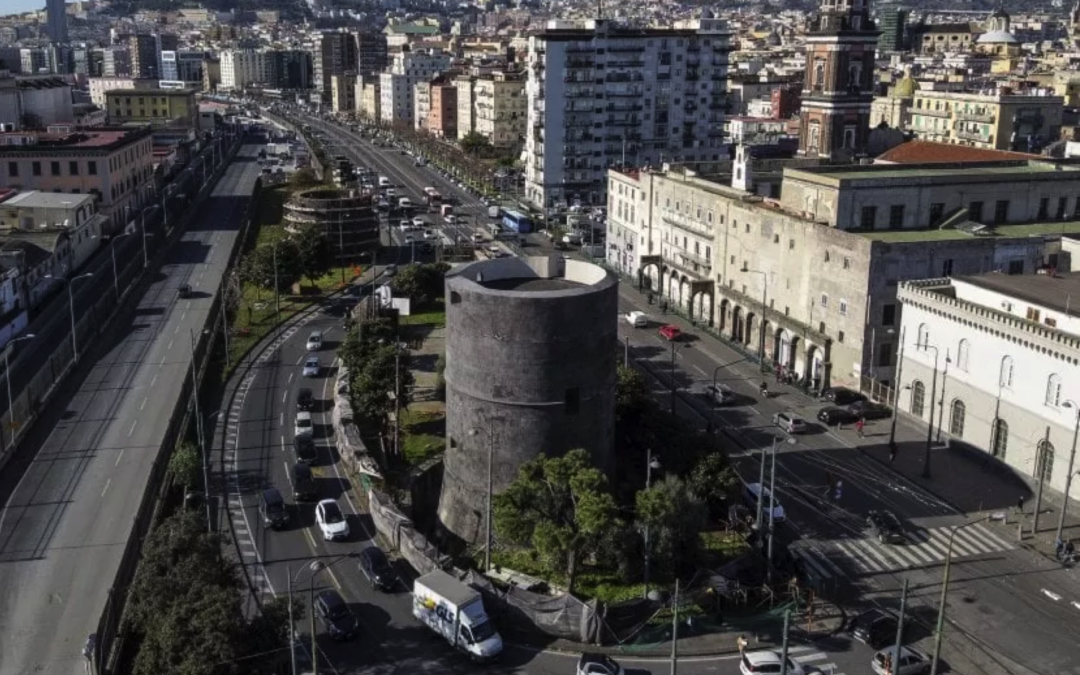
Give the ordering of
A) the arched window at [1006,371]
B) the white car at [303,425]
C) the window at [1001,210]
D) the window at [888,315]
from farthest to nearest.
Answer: the window at [1001,210]
the window at [888,315]
the white car at [303,425]
the arched window at [1006,371]

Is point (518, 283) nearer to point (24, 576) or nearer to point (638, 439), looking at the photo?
point (638, 439)

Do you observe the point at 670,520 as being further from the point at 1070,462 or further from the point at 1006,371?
the point at 1006,371

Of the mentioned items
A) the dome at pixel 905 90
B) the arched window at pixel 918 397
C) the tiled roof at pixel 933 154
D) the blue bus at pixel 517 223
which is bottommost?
the arched window at pixel 918 397

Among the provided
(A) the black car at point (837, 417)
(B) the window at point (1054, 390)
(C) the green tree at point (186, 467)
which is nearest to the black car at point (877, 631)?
(B) the window at point (1054, 390)

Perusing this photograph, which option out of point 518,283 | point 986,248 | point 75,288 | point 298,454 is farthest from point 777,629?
point 75,288

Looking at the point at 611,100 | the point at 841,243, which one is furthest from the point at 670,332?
the point at 611,100

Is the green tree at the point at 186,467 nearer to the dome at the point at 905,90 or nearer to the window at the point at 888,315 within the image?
the window at the point at 888,315

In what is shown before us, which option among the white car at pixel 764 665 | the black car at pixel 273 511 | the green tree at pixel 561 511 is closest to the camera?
the white car at pixel 764 665

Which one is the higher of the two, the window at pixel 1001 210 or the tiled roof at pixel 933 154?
the tiled roof at pixel 933 154
